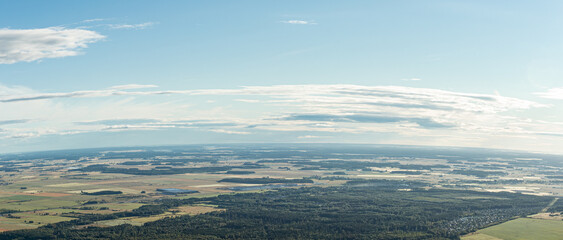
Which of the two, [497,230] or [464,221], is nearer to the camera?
[497,230]

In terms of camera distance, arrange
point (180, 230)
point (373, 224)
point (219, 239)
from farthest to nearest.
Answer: point (373, 224), point (180, 230), point (219, 239)

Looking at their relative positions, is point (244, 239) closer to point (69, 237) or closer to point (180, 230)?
point (180, 230)

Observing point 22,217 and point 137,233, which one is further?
point 22,217

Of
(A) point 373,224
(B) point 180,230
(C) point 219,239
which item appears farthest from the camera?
(A) point 373,224

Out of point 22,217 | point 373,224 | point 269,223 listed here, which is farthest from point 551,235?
point 22,217

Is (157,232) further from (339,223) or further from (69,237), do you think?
(339,223)

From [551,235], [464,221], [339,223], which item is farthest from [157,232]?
[551,235]
